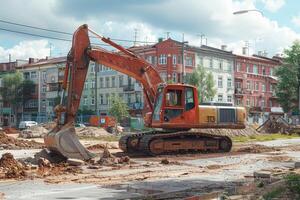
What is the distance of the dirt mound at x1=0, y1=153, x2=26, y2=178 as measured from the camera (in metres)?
15.5

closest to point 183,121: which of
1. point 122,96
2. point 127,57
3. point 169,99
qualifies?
point 169,99

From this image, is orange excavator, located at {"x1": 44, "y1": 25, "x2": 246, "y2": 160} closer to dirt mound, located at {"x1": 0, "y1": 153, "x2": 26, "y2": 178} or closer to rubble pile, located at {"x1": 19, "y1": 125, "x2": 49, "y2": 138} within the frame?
dirt mound, located at {"x1": 0, "y1": 153, "x2": 26, "y2": 178}

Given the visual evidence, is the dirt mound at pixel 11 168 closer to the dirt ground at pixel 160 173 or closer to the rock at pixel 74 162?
the dirt ground at pixel 160 173

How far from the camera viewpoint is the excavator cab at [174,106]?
77.5 ft

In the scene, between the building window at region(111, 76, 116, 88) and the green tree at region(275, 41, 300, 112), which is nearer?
the green tree at region(275, 41, 300, 112)

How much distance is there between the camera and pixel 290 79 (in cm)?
8000

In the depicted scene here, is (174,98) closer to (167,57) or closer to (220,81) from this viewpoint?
(167,57)

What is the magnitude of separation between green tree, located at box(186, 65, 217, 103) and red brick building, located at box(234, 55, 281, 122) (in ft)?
47.8

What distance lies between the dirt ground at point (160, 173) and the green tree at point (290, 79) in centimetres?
5950

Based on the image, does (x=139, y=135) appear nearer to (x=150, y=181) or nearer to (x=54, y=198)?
(x=150, y=181)

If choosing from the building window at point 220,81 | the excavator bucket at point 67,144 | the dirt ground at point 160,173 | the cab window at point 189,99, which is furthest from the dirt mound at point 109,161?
the building window at point 220,81

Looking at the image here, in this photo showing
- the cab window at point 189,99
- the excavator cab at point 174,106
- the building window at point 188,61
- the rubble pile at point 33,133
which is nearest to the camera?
the excavator cab at point 174,106

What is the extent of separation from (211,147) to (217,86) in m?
68.1

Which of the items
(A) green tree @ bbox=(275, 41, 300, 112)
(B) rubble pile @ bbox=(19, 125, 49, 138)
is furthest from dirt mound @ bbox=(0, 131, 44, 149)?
(A) green tree @ bbox=(275, 41, 300, 112)
